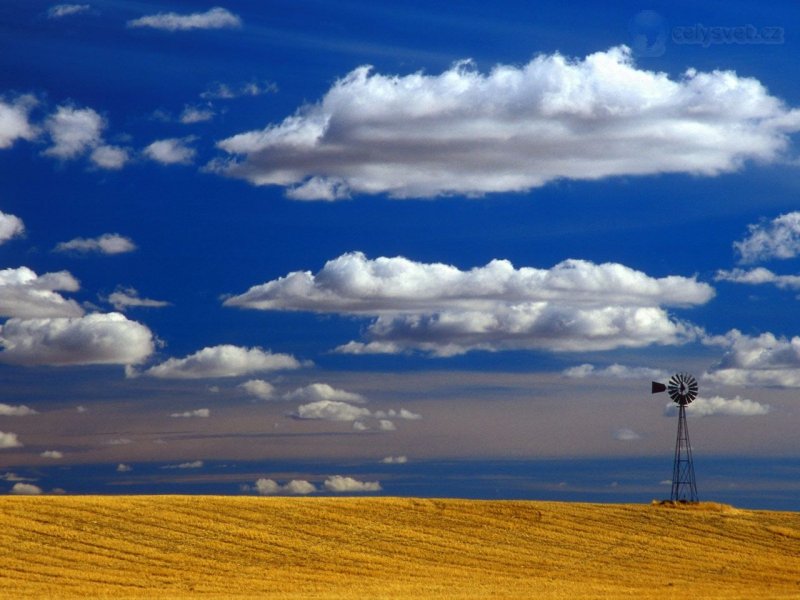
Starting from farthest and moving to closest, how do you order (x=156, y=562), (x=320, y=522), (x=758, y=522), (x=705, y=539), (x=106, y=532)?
(x=758, y=522)
(x=705, y=539)
(x=320, y=522)
(x=106, y=532)
(x=156, y=562)

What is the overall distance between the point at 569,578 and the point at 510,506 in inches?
703

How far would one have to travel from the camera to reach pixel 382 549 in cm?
6800

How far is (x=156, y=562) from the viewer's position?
201 feet

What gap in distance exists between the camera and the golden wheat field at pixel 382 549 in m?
56.7

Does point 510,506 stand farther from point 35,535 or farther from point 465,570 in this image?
point 35,535

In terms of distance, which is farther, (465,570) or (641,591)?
(465,570)

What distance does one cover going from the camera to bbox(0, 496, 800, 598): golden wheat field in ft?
186

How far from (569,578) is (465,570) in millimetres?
5766

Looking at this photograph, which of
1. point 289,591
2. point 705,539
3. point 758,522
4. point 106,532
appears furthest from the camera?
point 758,522

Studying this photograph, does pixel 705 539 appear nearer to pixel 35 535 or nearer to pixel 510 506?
pixel 510 506

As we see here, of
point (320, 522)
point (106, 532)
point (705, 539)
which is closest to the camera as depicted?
point (106, 532)

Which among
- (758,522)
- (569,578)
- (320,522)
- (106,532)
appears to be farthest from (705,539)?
(106,532)

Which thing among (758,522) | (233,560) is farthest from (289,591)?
(758,522)

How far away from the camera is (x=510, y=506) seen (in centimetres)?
8144
